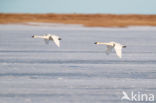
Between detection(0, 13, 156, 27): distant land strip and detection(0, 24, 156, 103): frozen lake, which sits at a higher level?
detection(0, 13, 156, 27): distant land strip

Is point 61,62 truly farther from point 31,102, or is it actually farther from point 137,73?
point 31,102

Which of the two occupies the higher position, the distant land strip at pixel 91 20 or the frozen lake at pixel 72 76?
the distant land strip at pixel 91 20

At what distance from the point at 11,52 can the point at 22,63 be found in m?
3.26

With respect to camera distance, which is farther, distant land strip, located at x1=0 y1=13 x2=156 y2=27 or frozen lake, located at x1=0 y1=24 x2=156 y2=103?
distant land strip, located at x1=0 y1=13 x2=156 y2=27

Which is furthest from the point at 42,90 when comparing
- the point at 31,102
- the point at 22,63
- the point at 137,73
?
the point at 22,63

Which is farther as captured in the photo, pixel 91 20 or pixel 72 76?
pixel 91 20

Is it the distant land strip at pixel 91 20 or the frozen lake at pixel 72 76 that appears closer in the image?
the frozen lake at pixel 72 76

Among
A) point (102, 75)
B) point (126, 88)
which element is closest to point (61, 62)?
point (102, 75)

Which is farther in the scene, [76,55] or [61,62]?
[76,55]

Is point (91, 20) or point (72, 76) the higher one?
point (91, 20)

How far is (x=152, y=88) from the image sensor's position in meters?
11.4

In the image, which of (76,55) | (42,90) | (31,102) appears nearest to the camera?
(31,102)

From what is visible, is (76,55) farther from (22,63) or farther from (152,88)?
(152,88)

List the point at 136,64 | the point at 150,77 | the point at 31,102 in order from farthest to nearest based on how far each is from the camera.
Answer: the point at 136,64 → the point at 150,77 → the point at 31,102
